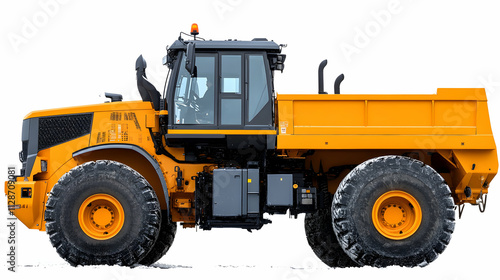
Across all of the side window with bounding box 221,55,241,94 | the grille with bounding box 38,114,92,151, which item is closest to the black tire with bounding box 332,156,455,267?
the side window with bounding box 221,55,241,94

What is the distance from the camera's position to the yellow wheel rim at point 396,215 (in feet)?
36.2

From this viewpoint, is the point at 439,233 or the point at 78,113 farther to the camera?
the point at 78,113

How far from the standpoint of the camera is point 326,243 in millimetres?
12656

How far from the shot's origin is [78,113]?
1189 cm

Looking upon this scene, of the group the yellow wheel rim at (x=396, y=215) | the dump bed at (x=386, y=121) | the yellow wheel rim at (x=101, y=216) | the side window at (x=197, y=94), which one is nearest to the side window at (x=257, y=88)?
the dump bed at (x=386, y=121)

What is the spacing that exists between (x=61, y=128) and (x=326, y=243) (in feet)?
16.6

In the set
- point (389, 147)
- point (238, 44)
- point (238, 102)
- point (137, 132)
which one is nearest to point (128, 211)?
point (137, 132)

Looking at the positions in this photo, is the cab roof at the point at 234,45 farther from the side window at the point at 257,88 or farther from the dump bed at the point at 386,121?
the dump bed at the point at 386,121

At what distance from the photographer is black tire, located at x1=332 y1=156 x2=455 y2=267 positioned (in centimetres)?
1098

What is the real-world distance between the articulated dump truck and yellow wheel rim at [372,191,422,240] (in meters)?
0.02

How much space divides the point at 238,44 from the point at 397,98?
2.73 metres

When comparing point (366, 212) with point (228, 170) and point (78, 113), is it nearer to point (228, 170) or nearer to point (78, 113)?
point (228, 170)

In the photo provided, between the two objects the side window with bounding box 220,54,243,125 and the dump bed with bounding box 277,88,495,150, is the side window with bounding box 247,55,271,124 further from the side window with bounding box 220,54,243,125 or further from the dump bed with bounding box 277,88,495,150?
the dump bed with bounding box 277,88,495,150

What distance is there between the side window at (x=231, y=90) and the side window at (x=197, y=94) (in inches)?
6.5
